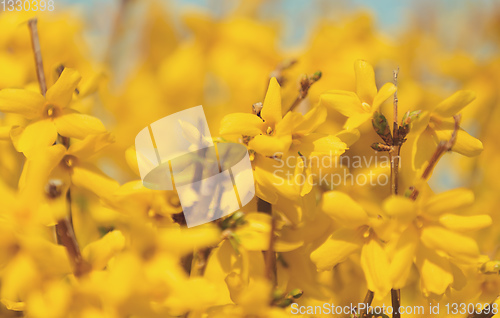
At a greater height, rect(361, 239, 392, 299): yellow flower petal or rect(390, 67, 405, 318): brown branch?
rect(390, 67, 405, 318): brown branch

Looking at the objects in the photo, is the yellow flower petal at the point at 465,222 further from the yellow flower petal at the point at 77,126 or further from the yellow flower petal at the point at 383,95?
the yellow flower petal at the point at 77,126

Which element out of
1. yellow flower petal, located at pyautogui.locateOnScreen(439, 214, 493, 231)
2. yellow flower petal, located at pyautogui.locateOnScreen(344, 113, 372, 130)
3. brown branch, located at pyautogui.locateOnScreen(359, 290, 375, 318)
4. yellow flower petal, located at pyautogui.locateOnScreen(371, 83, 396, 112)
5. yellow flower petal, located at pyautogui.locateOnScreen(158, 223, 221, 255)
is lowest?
brown branch, located at pyautogui.locateOnScreen(359, 290, 375, 318)

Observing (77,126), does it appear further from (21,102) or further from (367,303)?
(367,303)

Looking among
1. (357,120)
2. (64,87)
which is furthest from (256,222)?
(64,87)

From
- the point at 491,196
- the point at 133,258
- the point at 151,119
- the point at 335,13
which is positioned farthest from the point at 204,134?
the point at 335,13

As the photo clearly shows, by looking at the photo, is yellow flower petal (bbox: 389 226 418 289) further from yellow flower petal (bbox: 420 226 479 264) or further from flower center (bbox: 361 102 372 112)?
flower center (bbox: 361 102 372 112)

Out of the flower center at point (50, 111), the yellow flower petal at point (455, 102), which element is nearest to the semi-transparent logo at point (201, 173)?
the flower center at point (50, 111)

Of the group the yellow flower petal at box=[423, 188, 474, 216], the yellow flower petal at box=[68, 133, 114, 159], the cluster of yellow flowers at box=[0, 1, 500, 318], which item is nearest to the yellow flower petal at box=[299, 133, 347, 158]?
the cluster of yellow flowers at box=[0, 1, 500, 318]
